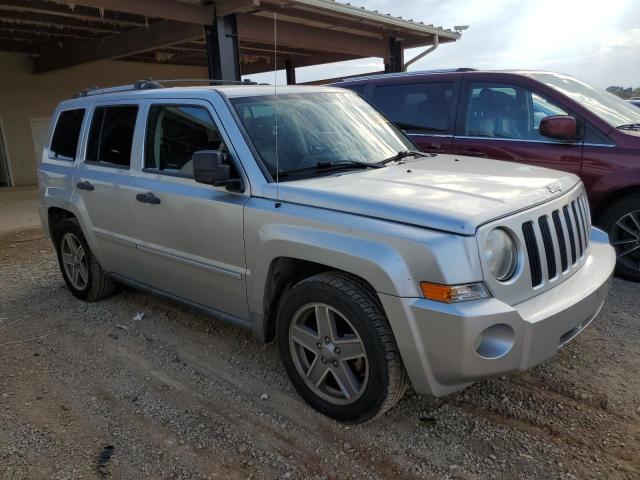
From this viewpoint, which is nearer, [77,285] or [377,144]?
[377,144]

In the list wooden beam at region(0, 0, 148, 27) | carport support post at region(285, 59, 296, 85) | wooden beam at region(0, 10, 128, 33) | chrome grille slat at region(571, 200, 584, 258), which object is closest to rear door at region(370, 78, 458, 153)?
chrome grille slat at region(571, 200, 584, 258)

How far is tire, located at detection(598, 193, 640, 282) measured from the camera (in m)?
4.77

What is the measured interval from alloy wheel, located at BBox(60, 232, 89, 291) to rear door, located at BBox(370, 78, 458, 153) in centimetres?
356

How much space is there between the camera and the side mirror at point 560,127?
481cm

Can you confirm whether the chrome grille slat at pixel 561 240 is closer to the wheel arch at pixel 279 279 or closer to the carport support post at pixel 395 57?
the wheel arch at pixel 279 279

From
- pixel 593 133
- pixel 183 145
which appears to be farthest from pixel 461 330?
pixel 593 133

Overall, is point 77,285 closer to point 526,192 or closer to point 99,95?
point 99,95

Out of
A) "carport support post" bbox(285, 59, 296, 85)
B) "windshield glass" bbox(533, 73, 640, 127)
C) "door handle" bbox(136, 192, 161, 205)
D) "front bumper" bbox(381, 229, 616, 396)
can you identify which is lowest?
"front bumper" bbox(381, 229, 616, 396)

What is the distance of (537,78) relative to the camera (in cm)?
527

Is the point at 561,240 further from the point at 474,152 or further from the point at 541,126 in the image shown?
the point at 474,152

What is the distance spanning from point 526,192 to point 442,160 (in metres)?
1.05

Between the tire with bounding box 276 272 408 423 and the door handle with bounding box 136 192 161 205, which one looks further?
the door handle with bounding box 136 192 161 205

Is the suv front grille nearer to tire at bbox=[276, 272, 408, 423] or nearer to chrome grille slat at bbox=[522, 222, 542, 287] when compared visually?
chrome grille slat at bbox=[522, 222, 542, 287]

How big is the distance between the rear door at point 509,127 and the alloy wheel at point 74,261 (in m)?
3.83
